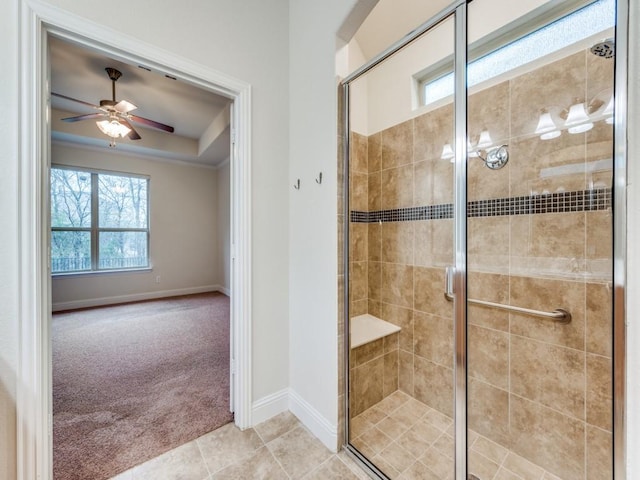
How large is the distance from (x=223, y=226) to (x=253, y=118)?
4.28m

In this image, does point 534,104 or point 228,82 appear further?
point 228,82

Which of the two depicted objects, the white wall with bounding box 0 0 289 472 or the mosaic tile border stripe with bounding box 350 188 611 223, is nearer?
the white wall with bounding box 0 0 289 472

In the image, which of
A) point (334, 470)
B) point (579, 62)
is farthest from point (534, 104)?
point (334, 470)

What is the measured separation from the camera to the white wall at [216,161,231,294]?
5.37 m

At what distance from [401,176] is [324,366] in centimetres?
157

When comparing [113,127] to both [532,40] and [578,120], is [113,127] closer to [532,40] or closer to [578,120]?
[532,40]

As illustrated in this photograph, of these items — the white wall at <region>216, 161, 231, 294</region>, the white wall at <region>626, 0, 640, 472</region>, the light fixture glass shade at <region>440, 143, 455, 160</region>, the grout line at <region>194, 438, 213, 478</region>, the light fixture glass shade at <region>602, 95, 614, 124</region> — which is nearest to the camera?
the white wall at <region>626, 0, 640, 472</region>

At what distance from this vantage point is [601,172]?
1.28 metres

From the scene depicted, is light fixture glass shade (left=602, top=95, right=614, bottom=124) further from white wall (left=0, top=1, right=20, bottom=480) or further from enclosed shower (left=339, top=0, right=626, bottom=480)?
white wall (left=0, top=1, right=20, bottom=480)

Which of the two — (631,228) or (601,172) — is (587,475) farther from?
(631,228)

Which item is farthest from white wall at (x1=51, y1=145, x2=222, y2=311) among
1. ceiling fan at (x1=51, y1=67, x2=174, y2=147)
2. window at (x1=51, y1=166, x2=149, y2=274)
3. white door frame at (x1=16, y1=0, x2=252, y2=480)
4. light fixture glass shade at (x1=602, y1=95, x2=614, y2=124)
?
light fixture glass shade at (x1=602, y1=95, x2=614, y2=124)

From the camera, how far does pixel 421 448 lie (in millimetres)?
1554

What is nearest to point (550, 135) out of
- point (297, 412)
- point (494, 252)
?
point (494, 252)

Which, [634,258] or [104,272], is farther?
[104,272]
